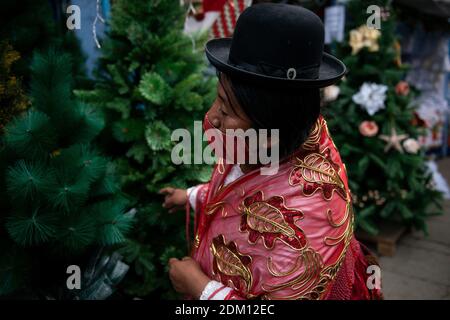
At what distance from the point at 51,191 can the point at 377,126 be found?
3.13 metres

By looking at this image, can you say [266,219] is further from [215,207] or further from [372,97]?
[372,97]

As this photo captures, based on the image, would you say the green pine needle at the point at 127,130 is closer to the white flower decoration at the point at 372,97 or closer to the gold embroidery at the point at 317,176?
the gold embroidery at the point at 317,176

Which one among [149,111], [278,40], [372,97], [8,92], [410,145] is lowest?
[410,145]

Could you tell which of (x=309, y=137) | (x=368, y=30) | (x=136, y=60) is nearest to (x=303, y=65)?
(x=309, y=137)

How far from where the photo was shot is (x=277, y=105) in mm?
1270

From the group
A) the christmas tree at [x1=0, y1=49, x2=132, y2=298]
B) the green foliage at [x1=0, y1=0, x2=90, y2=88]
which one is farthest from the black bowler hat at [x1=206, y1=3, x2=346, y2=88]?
the green foliage at [x1=0, y1=0, x2=90, y2=88]

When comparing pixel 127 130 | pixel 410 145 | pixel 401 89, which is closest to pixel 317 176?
pixel 127 130

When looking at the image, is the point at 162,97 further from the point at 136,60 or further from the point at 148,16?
the point at 148,16

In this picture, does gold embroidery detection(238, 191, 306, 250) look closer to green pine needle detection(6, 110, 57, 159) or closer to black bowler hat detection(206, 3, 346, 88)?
black bowler hat detection(206, 3, 346, 88)

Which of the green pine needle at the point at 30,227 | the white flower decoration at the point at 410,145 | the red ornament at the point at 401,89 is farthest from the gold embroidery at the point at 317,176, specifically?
the red ornament at the point at 401,89

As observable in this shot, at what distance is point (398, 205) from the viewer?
389cm

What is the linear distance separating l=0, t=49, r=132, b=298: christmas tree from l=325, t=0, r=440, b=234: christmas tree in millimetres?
2666

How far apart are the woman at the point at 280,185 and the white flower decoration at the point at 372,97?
8.25 feet

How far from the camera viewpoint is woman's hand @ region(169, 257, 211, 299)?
142cm
